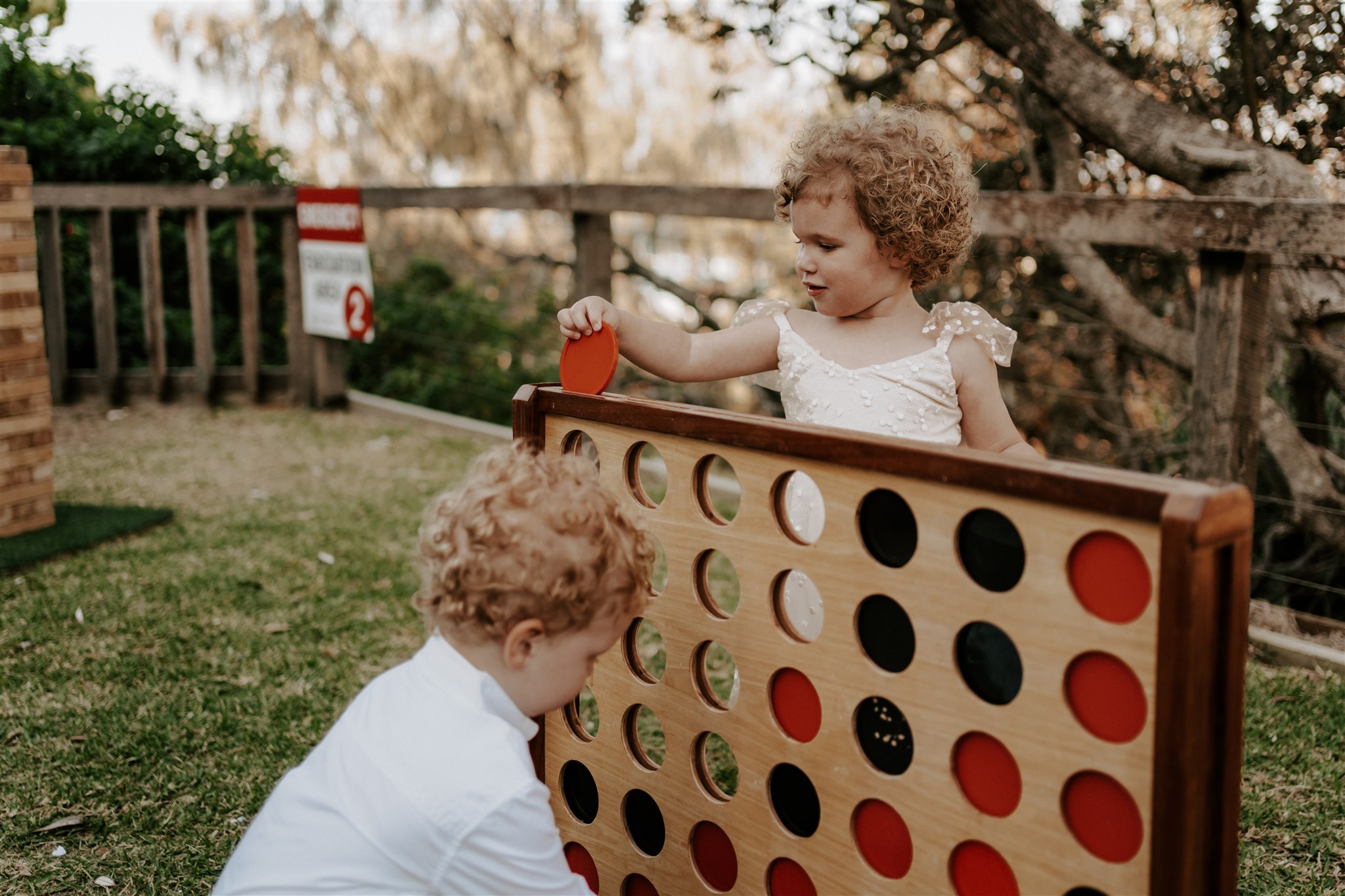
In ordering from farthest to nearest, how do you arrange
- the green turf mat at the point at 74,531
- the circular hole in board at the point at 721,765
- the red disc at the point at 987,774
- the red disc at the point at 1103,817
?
the green turf mat at the point at 74,531 → the circular hole in board at the point at 721,765 → the red disc at the point at 987,774 → the red disc at the point at 1103,817

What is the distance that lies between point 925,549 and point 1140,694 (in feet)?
0.94

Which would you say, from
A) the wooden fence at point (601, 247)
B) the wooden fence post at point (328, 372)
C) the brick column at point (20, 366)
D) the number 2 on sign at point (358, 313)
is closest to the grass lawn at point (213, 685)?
the brick column at point (20, 366)

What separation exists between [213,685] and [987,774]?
231cm

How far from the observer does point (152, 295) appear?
658 cm

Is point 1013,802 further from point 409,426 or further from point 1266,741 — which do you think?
point 409,426

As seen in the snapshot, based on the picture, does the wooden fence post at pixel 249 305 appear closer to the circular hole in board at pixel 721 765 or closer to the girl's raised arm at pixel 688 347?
the circular hole in board at pixel 721 765

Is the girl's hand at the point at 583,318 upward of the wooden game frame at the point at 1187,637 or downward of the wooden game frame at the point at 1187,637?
upward

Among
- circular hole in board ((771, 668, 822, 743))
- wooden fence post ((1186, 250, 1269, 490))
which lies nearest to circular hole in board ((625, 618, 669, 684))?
circular hole in board ((771, 668, 822, 743))

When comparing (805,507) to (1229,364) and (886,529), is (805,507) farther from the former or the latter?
(1229,364)

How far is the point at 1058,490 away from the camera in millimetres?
1154

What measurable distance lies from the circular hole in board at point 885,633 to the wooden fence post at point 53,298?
20.5 ft

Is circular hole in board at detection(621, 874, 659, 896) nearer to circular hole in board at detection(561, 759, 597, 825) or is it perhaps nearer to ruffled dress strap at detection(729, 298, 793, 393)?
circular hole in board at detection(561, 759, 597, 825)

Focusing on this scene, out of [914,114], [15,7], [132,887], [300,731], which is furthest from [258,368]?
[914,114]

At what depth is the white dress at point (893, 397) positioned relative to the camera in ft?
6.56
